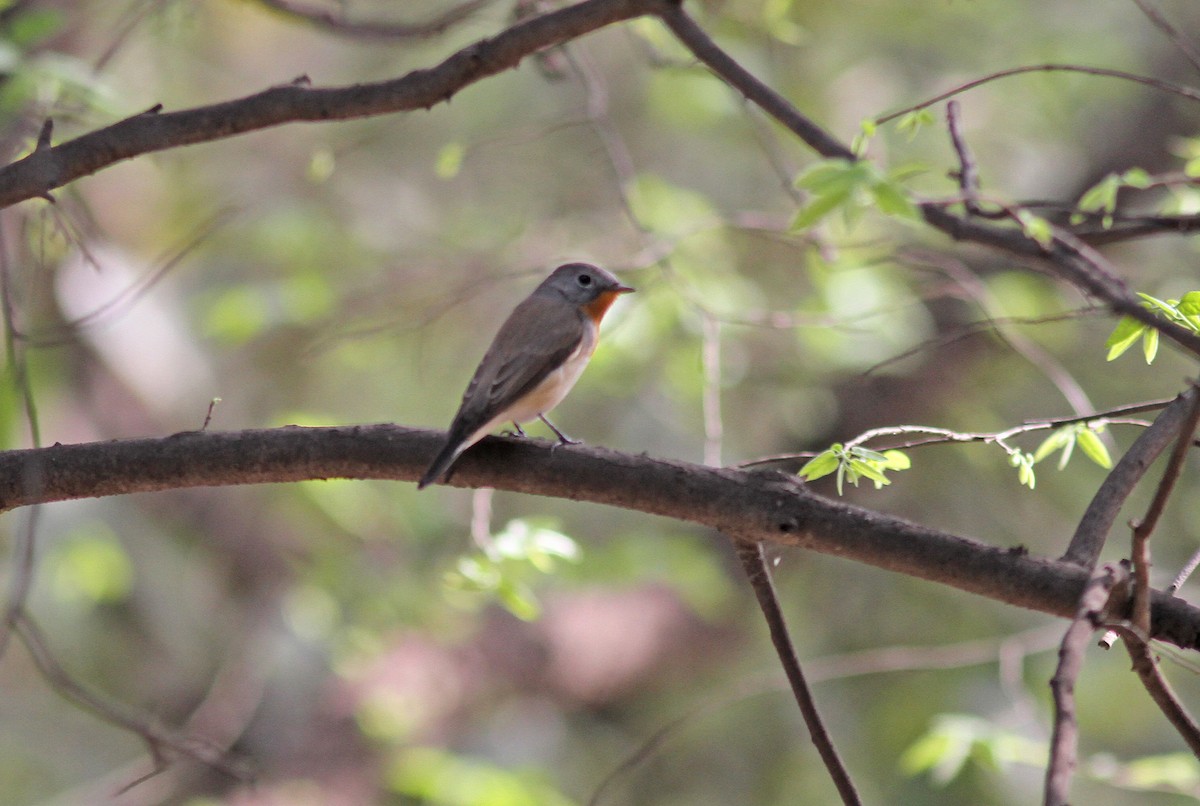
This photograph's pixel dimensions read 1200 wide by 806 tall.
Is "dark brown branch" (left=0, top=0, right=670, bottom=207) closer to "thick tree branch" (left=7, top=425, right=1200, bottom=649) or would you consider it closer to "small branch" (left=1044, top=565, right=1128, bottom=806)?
"thick tree branch" (left=7, top=425, right=1200, bottom=649)

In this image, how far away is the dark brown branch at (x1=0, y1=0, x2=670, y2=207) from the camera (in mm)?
2783

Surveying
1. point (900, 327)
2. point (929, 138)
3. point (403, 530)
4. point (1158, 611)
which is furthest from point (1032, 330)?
point (1158, 611)

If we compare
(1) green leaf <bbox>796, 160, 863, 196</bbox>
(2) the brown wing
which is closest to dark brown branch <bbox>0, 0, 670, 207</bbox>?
(1) green leaf <bbox>796, 160, 863, 196</bbox>

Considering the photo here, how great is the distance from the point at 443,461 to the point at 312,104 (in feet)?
3.16

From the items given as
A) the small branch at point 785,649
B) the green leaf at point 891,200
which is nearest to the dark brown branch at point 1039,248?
the green leaf at point 891,200

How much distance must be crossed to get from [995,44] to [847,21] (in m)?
1.58

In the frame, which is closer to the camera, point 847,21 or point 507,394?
point 507,394

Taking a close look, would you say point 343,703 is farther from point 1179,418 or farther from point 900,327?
point 1179,418

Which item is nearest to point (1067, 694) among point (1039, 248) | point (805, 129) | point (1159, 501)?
point (1159, 501)

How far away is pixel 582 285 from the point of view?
180 inches

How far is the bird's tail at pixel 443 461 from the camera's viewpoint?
2.86 metres

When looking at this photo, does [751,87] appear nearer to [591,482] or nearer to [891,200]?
[891,200]

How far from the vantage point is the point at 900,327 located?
6961mm

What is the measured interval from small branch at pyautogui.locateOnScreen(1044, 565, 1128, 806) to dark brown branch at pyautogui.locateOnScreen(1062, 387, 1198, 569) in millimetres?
414
